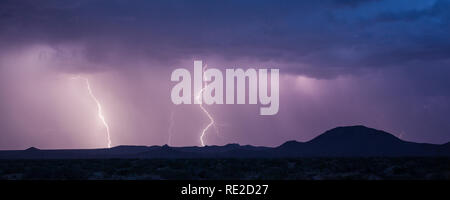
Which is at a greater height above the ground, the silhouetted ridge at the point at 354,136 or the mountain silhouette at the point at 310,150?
the silhouetted ridge at the point at 354,136

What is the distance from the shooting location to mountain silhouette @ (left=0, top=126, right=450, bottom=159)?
109250 mm

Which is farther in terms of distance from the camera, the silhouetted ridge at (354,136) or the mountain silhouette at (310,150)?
the silhouetted ridge at (354,136)

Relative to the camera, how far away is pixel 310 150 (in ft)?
397

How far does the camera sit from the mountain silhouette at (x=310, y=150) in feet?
358

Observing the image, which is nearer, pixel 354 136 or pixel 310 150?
pixel 310 150

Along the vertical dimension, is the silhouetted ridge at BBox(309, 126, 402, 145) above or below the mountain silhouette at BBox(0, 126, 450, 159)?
above

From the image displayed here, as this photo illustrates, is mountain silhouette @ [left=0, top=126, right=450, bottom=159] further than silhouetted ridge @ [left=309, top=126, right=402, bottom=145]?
No

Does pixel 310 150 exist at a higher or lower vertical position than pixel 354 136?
lower
